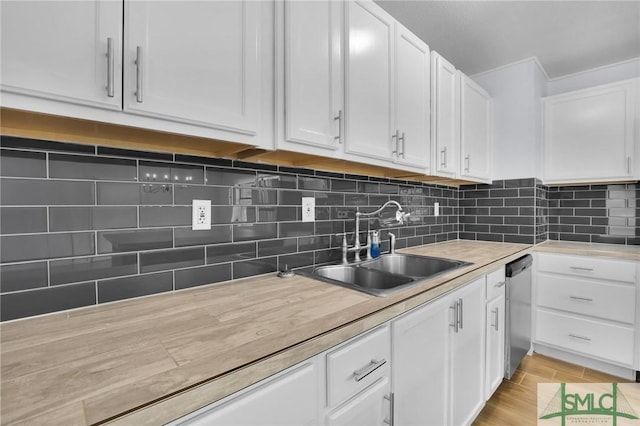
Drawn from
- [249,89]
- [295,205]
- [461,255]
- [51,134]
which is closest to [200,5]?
[249,89]

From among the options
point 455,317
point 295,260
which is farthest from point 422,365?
point 295,260

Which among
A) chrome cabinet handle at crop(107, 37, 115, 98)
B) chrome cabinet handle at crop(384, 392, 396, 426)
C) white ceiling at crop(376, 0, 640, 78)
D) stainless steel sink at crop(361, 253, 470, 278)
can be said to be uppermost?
white ceiling at crop(376, 0, 640, 78)

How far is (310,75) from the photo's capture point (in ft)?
3.98

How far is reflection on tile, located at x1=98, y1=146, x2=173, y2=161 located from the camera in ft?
3.31

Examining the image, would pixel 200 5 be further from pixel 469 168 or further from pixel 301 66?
pixel 469 168

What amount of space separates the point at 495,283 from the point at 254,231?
1.51m

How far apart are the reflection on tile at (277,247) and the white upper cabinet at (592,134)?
8.35ft

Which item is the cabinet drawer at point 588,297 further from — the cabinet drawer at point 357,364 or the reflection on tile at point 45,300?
the reflection on tile at point 45,300

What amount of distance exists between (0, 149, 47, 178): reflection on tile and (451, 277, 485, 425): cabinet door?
1674 millimetres

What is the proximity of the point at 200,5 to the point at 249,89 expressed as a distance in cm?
27

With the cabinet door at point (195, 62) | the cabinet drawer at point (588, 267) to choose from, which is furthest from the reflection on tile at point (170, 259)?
the cabinet drawer at point (588, 267)

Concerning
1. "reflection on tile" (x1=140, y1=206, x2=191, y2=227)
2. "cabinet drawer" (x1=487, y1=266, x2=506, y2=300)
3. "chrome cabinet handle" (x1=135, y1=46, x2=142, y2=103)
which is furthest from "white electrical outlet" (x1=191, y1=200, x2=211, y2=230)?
"cabinet drawer" (x1=487, y1=266, x2=506, y2=300)

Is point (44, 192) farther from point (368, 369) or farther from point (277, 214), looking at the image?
point (368, 369)

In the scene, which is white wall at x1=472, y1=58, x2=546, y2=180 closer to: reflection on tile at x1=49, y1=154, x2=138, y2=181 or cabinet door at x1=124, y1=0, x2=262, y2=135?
cabinet door at x1=124, y1=0, x2=262, y2=135
